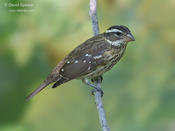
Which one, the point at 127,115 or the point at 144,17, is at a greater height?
the point at 144,17

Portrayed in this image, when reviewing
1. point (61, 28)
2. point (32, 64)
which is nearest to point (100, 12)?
point (61, 28)

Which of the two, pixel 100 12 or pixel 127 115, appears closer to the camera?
pixel 127 115

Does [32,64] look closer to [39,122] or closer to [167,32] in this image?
[39,122]

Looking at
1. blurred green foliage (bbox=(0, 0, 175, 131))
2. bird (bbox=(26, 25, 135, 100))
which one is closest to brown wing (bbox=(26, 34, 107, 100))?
bird (bbox=(26, 25, 135, 100))

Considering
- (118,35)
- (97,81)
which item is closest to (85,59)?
(97,81)

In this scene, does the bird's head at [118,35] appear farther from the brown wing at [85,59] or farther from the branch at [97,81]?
the branch at [97,81]

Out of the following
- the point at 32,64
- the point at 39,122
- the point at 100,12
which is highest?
the point at 100,12

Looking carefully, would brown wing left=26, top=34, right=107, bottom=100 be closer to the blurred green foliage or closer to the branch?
the branch
